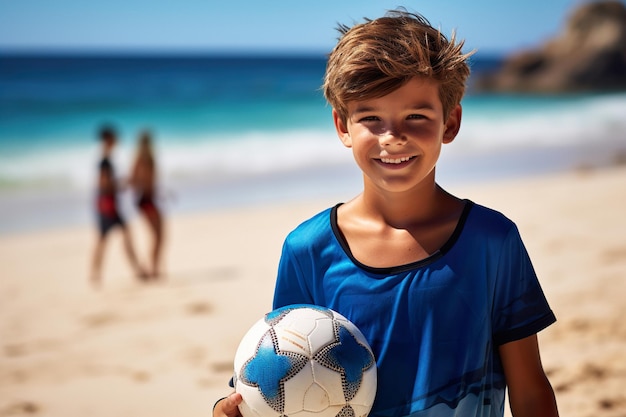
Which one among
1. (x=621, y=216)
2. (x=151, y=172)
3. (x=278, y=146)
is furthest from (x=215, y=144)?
(x=621, y=216)

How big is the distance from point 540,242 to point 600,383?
392cm

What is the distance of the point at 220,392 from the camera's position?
4965mm

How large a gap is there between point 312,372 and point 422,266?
0.42m

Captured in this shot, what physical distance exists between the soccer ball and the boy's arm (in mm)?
390

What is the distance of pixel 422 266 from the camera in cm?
213

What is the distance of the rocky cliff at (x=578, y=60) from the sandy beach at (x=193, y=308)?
3016 cm

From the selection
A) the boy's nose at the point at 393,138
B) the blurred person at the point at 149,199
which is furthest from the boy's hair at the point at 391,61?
the blurred person at the point at 149,199

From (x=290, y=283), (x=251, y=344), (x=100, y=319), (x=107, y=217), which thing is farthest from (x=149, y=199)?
(x=251, y=344)

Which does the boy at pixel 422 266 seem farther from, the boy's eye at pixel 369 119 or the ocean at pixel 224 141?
the ocean at pixel 224 141

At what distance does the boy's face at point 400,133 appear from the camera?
2125 millimetres

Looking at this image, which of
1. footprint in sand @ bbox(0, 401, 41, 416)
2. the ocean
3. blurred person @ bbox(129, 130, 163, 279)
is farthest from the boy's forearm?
blurred person @ bbox(129, 130, 163, 279)

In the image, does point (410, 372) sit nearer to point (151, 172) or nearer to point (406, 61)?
point (406, 61)

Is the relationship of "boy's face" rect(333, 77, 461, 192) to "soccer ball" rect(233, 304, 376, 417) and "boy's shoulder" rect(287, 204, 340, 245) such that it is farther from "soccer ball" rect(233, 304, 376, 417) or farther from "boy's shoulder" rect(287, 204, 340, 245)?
"soccer ball" rect(233, 304, 376, 417)

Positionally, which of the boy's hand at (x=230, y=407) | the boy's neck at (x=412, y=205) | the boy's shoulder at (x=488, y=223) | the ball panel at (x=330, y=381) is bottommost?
the boy's hand at (x=230, y=407)
